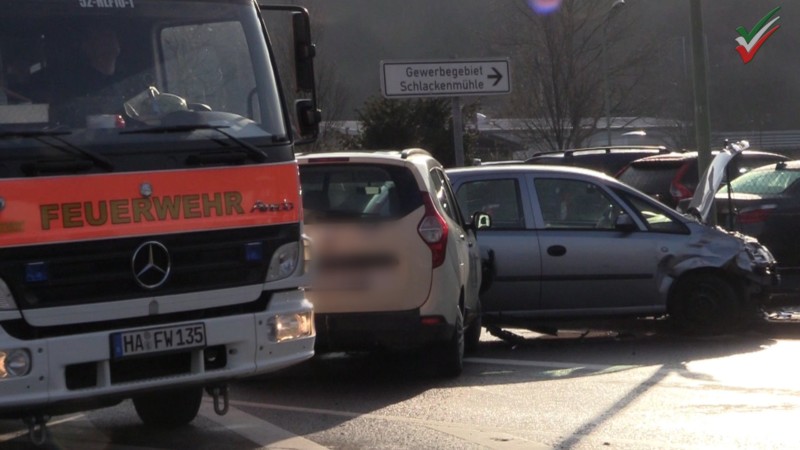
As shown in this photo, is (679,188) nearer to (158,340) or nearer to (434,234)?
(434,234)

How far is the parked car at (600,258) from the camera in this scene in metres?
10.9

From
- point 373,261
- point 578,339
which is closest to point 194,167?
point 373,261

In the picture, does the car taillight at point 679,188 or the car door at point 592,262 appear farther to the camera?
the car taillight at point 679,188

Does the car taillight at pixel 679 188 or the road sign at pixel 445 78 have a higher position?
the road sign at pixel 445 78

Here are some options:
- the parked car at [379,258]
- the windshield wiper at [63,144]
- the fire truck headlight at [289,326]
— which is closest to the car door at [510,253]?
the parked car at [379,258]

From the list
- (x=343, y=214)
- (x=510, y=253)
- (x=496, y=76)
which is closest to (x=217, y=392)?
(x=343, y=214)

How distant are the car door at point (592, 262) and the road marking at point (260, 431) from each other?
145 inches

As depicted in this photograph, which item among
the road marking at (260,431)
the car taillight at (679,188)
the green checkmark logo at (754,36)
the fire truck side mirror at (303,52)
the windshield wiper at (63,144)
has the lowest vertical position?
the road marking at (260,431)

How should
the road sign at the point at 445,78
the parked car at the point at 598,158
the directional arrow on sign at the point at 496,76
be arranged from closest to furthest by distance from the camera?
the road sign at the point at 445,78, the directional arrow on sign at the point at 496,76, the parked car at the point at 598,158

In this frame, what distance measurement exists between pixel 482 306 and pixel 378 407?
2.86 meters

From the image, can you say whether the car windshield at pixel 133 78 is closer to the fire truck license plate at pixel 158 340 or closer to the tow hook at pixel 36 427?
the fire truck license plate at pixel 158 340

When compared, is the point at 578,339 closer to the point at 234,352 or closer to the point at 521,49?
the point at 234,352

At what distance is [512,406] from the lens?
8242mm

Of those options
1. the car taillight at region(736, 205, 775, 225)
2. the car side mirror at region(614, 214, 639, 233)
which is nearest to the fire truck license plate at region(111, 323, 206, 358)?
the car side mirror at region(614, 214, 639, 233)
